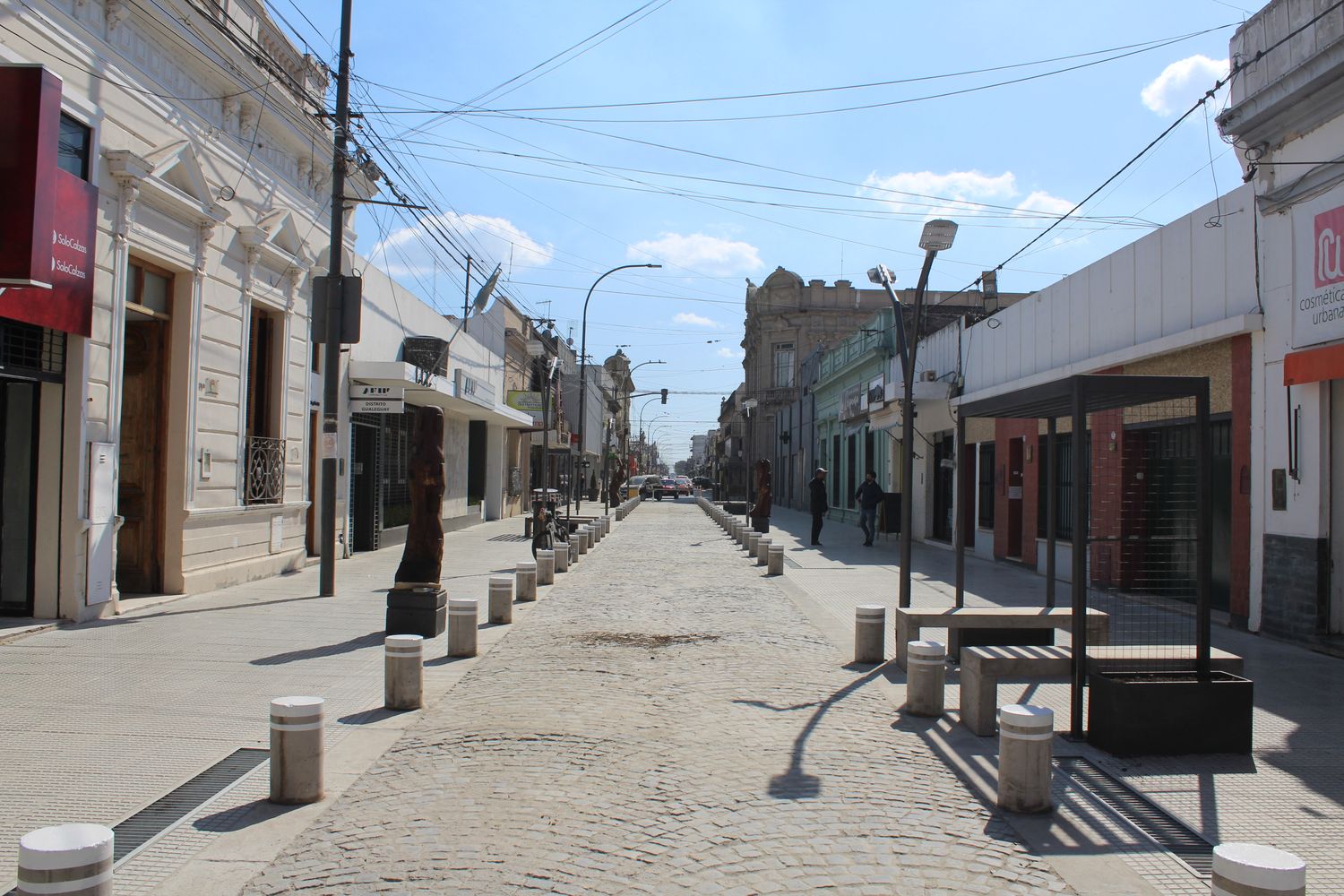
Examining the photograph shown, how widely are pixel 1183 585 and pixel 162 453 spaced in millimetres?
12430

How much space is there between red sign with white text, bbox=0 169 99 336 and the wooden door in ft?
7.59

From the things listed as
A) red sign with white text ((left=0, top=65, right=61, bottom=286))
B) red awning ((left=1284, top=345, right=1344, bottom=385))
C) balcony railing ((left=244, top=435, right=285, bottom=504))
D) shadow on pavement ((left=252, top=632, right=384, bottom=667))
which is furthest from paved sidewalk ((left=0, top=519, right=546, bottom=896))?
red awning ((left=1284, top=345, right=1344, bottom=385))

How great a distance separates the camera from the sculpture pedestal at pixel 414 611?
10.2m

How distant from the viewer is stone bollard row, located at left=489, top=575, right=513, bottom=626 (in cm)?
1131

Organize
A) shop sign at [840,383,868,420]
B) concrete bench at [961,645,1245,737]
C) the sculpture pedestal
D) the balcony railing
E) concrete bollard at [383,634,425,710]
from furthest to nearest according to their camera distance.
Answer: shop sign at [840,383,868,420], the balcony railing, the sculpture pedestal, concrete bollard at [383,634,425,710], concrete bench at [961,645,1245,737]

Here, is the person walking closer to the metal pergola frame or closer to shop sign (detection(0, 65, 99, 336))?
the metal pergola frame

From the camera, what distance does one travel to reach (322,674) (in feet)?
27.6

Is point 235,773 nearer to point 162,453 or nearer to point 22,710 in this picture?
point 22,710

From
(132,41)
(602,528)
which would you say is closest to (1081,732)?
(132,41)

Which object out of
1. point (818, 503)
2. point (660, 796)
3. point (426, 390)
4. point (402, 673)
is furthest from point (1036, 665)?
point (818, 503)

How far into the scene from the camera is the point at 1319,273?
9.99 m

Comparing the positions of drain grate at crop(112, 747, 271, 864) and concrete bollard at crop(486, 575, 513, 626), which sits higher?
concrete bollard at crop(486, 575, 513, 626)

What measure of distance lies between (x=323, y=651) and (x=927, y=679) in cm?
560

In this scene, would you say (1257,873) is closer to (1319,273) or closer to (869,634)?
(869,634)
